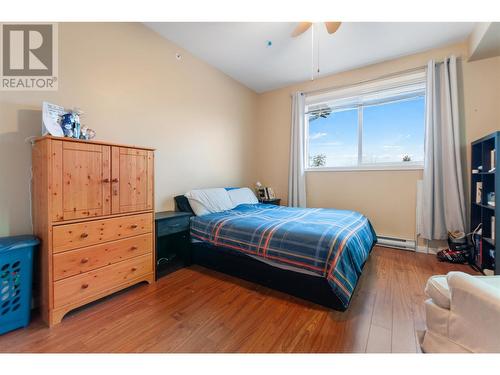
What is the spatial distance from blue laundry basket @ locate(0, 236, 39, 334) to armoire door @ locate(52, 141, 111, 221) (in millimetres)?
270

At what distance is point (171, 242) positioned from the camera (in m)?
2.64

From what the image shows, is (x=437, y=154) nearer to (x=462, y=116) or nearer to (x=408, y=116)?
(x=462, y=116)

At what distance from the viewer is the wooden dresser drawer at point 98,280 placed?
146cm

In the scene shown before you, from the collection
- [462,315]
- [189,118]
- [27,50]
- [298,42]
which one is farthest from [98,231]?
[298,42]

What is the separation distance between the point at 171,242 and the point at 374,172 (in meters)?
3.13

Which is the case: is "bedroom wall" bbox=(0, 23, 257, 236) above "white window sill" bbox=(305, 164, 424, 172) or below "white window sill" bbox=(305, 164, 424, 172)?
above

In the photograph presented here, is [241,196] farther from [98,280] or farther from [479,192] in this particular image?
[479,192]

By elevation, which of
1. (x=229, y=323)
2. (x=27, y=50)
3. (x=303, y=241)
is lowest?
(x=229, y=323)

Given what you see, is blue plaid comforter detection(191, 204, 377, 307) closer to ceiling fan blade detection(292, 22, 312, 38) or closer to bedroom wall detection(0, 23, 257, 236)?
bedroom wall detection(0, 23, 257, 236)

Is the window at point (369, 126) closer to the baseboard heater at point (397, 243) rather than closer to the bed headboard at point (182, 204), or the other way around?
the baseboard heater at point (397, 243)

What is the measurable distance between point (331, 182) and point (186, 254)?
2.60 m

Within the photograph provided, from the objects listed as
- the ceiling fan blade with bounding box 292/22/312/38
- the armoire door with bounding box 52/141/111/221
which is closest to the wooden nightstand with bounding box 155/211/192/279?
the armoire door with bounding box 52/141/111/221

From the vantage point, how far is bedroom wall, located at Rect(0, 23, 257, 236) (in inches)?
63.0

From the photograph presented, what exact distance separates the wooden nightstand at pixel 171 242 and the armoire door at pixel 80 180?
22.8 inches
